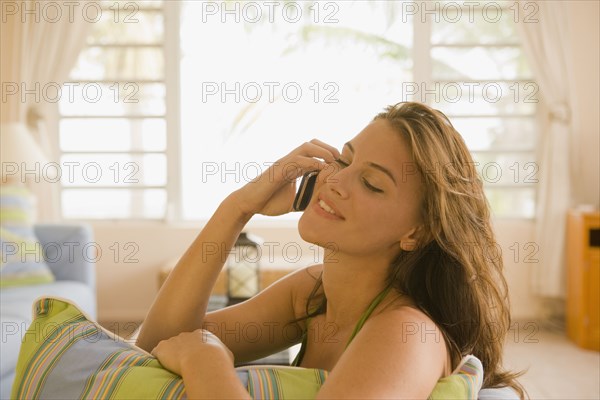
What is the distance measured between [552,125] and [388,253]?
371cm

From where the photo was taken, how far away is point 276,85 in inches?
195

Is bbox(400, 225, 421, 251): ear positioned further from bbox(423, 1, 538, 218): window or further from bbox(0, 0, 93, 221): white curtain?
bbox(0, 0, 93, 221): white curtain

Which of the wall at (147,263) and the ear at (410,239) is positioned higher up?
the ear at (410,239)

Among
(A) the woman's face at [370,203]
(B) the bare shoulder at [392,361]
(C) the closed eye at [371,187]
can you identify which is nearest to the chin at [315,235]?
(A) the woman's face at [370,203]

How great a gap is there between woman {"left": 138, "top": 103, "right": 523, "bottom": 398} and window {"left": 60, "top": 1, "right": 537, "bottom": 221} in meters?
3.55

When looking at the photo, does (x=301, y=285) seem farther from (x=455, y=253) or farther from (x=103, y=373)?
(x=103, y=373)

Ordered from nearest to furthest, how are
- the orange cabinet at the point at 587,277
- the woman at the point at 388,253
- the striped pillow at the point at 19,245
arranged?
the woman at the point at 388,253
the striped pillow at the point at 19,245
the orange cabinet at the point at 587,277

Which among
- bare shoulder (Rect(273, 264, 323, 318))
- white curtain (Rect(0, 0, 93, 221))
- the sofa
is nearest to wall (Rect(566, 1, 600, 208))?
the sofa

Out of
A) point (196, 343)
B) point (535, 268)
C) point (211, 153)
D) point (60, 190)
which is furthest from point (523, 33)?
point (196, 343)

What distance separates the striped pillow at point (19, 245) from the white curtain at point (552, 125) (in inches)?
120

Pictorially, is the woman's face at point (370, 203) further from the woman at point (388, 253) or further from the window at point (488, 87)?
the window at point (488, 87)

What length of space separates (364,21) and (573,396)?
273 cm

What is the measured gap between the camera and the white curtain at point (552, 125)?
4645 mm

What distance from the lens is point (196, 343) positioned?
43.0 inches
